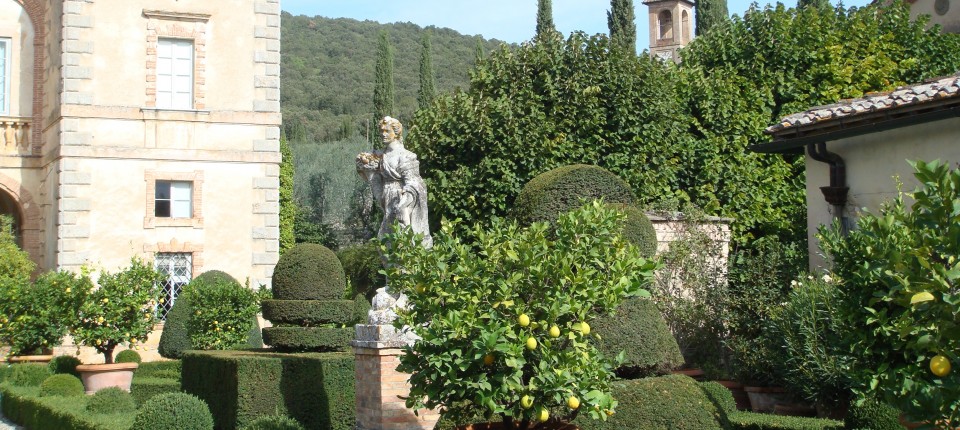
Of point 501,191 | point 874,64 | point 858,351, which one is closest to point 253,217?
point 501,191

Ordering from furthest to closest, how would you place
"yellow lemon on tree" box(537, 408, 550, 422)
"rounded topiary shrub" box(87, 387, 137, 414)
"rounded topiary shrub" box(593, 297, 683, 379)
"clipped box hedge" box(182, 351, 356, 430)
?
"rounded topiary shrub" box(87, 387, 137, 414), "clipped box hedge" box(182, 351, 356, 430), "rounded topiary shrub" box(593, 297, 683, 379), "yellow lemon on tree" box(537, 408, 550, 422)

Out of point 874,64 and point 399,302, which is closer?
point 399,302

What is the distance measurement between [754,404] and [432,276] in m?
6.65

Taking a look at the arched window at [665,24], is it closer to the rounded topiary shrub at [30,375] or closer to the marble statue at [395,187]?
the rounded topiary shrub at [30,375]

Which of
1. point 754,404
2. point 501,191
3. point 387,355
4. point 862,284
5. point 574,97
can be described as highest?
point 574,97

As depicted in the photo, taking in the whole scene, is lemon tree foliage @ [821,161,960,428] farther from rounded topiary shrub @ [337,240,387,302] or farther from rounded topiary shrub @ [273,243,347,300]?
rounded topiary shrub @ [337,240,387,302]

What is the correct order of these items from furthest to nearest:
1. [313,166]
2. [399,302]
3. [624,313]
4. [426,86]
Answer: [313,166]
[426,86]
[399,302]
[624,313]

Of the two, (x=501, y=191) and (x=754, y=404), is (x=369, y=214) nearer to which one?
(x=501, y=191)

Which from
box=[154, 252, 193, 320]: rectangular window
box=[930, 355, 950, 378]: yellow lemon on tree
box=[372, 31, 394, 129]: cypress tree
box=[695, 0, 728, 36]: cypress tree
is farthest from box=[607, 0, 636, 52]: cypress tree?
box=[930, 355, 950, 378]: yellow lemon on tree

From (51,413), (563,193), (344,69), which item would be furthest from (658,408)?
(344,69)

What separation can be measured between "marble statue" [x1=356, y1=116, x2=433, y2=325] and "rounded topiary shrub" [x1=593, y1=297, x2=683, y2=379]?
211 centimetres

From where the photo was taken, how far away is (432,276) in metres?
7.16

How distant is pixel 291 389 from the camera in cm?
1200

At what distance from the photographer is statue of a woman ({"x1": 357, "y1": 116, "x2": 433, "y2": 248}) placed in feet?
32.9
